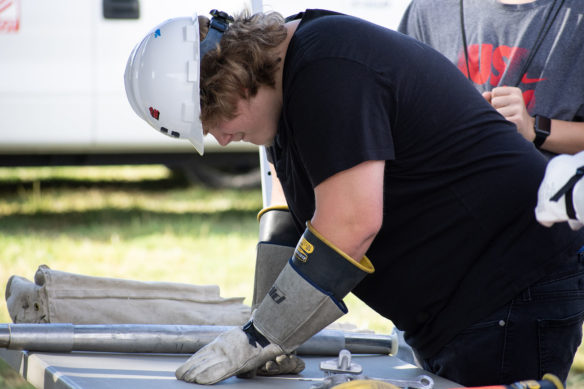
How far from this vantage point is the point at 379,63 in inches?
67.1

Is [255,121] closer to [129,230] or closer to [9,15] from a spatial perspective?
[9,15]

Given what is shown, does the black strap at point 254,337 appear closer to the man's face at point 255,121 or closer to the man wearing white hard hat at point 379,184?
the man wearing white hard hat at point 379,184

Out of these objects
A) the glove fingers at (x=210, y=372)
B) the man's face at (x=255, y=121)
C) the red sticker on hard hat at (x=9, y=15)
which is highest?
the red sticker on hard hat at (x=9, y=15)

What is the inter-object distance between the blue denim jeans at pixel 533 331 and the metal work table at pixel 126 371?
134 mm

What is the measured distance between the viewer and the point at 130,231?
648 centimetres

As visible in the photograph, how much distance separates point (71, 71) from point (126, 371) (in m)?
4.35

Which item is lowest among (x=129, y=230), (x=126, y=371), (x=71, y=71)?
(x=129, y=230)

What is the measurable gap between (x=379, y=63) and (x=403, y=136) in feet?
0.57

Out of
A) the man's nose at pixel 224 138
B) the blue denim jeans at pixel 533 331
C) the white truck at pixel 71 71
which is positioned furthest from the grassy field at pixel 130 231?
the man's nose at pixel 224 138

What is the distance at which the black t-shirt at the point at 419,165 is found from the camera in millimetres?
1663

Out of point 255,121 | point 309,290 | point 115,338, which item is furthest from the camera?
point 115,338

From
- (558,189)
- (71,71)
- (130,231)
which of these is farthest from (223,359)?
(130,231)

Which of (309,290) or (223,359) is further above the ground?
(309,290)

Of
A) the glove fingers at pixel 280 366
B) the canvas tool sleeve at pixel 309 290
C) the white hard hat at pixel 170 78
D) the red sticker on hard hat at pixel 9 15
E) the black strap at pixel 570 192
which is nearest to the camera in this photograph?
the black strap at pixel 570 192
